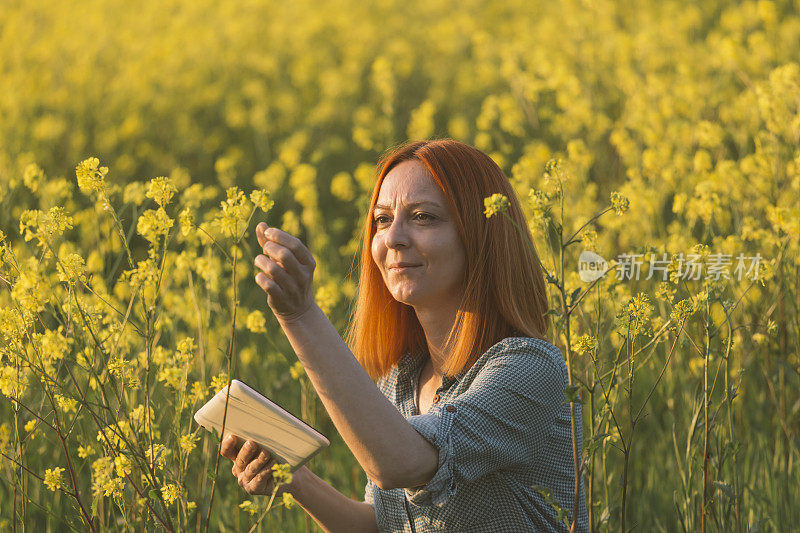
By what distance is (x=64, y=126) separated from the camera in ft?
24.3

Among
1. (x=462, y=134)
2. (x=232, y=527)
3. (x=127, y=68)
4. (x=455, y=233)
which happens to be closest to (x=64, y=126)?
(x=127, y=68)

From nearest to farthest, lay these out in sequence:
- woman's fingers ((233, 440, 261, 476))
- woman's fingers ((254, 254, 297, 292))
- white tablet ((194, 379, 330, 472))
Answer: woman's fingers ((254, 254, 297, 292))
white tablet ((194, 379, 330, 472))
woman's fingers ((233, 440, 261, 476))

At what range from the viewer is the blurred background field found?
2.06 metres

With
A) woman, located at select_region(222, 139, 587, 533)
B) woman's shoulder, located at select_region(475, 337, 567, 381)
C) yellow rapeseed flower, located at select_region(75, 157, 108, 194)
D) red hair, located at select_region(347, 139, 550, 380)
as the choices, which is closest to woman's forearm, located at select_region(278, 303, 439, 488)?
woman, located at select_region(222, 139, 587, 533)

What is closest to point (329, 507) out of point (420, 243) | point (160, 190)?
point (420, 243)

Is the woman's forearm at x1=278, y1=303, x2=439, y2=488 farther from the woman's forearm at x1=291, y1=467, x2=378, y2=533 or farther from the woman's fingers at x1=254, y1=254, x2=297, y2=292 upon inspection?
the woman's forearm at x1=291, y1=467, x2=378, y2=533

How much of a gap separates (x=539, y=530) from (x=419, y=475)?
0.44 m

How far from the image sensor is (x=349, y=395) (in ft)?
4.78

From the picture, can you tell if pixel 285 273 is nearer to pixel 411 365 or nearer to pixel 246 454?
pixel 246 454

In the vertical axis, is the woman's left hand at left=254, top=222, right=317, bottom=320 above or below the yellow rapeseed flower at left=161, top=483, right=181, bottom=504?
above

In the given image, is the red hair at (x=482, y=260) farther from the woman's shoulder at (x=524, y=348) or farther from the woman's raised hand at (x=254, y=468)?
the woman's raised hand at (x=254, y=468)

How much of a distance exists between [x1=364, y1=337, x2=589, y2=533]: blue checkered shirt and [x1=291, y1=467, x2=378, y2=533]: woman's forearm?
0.14 metres

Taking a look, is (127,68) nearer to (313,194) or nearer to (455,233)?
(313,194)

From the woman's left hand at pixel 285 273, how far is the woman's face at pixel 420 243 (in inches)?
17.5
